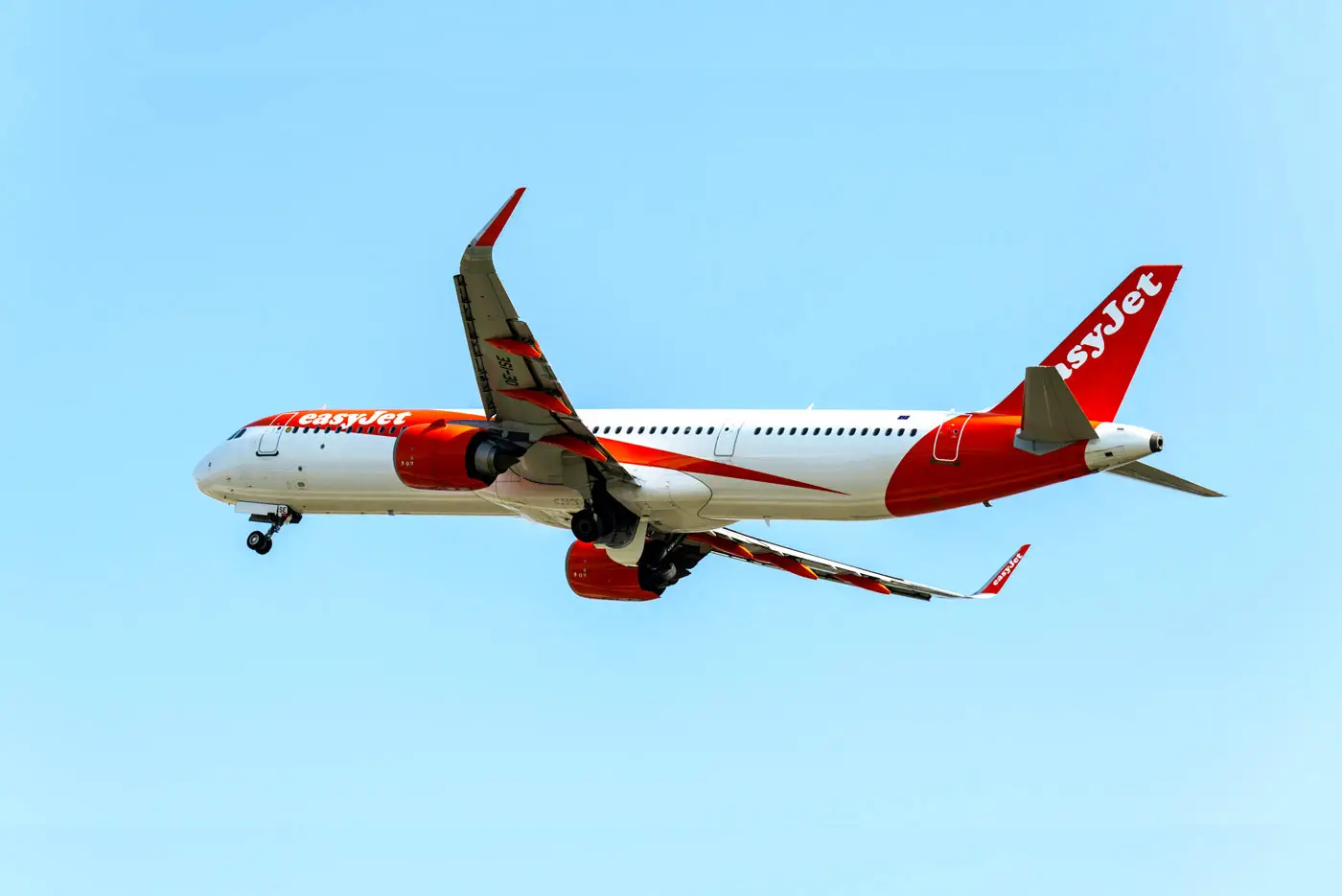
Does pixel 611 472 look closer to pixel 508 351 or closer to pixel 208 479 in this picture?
pixel 508 351

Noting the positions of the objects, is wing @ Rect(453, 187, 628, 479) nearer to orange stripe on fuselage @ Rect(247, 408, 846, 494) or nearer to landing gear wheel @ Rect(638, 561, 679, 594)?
orange stripe on fuselage @ Rect(247, 408, 846, 494)

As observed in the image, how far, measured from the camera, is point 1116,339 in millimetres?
32969

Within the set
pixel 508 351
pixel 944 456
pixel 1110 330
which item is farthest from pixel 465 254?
pixel 1110 330

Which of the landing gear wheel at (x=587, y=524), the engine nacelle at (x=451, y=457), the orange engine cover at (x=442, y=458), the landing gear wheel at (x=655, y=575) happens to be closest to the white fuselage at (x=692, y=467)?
the landing gear wheel at (x=587, y=524)

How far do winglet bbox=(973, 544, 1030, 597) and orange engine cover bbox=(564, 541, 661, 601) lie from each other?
7.19m

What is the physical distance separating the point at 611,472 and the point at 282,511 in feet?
28.2

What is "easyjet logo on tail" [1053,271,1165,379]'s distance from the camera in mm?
32844

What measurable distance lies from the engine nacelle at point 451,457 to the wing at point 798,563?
7380mm

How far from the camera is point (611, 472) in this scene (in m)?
37.0

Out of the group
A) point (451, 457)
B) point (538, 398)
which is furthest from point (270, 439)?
point (538, 398)

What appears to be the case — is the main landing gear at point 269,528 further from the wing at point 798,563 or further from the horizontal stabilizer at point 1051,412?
the horizontal stabilizer at point 1051,412

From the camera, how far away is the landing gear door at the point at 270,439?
135ft

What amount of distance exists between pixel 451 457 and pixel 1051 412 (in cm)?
1128

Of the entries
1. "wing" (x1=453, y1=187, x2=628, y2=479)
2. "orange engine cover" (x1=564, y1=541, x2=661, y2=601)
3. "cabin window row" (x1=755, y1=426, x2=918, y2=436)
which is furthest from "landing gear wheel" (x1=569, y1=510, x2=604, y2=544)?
"cabin window row" (x1=755, y1=426, x2=918, y2=436)
